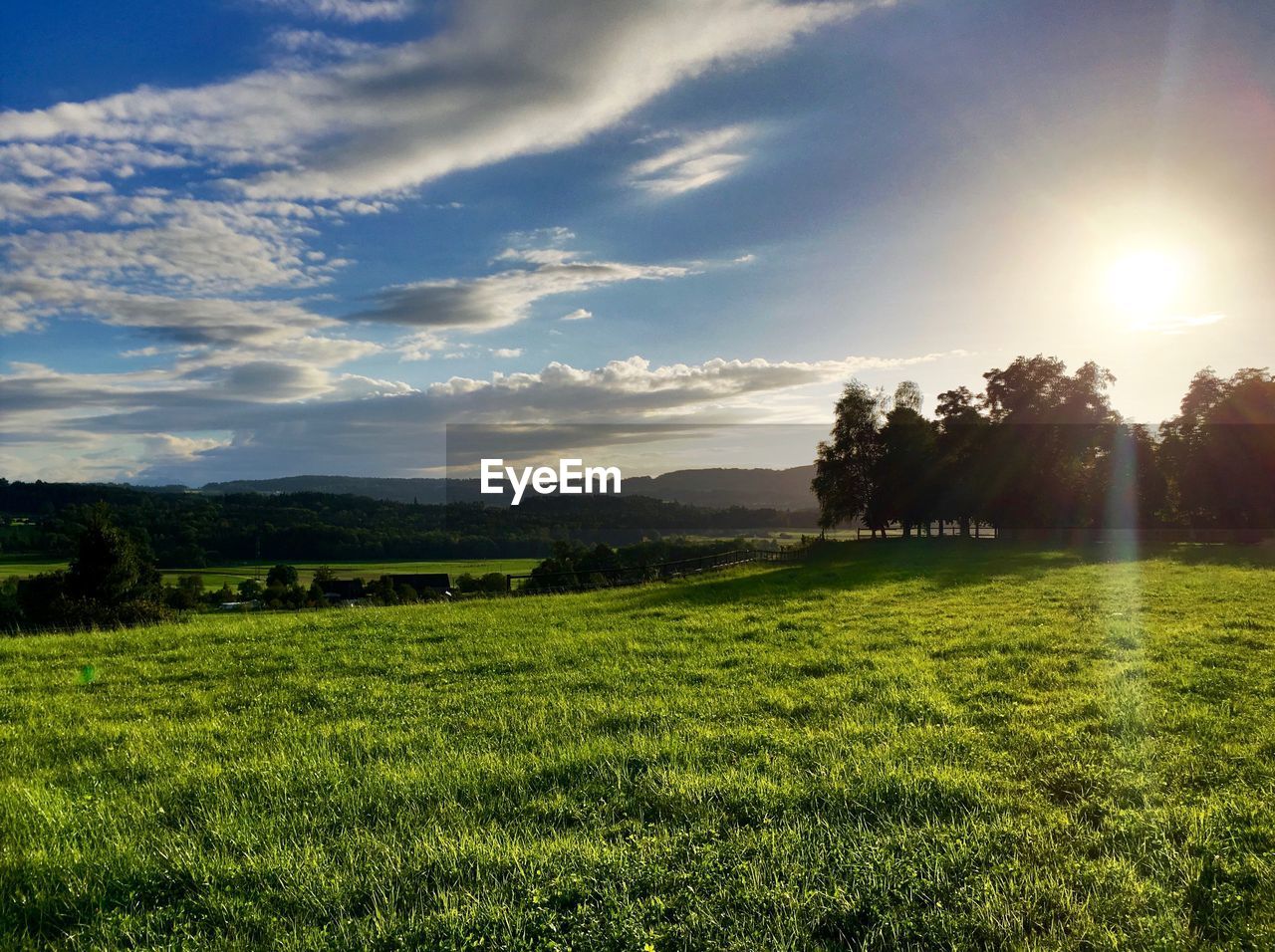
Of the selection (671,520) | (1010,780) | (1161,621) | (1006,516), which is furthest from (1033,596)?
(671,520)

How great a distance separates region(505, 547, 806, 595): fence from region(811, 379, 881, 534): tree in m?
12.3

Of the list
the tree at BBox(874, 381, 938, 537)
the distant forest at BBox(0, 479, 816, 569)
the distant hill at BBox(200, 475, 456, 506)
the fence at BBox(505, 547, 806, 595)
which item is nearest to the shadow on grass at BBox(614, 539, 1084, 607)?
the fence at BBox(505, 547, 806, 595)

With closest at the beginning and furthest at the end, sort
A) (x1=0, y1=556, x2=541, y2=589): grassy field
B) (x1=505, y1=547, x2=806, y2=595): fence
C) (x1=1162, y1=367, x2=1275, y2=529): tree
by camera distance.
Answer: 1. (x1=505, y1=547, x2=806, y2=595): fence
2. (x1=1162, y1=367, x2=1275, y2=529): tree
3. (x1=0, y1=556, x2=541, y2=589): grassy field

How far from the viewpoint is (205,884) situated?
15.2 feet

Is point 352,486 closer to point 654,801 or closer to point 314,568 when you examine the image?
point 314,568

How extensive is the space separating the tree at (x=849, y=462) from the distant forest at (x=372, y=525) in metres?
20.3

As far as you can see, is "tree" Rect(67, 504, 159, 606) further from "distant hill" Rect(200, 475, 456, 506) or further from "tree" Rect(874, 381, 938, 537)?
"distant hill" Rect(200, 475, 456, 506)

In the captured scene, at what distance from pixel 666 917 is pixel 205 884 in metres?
2.98

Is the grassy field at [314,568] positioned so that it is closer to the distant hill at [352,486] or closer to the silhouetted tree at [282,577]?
the silhouetted tree at [282,577]

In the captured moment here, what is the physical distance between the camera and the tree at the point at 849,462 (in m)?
58.3

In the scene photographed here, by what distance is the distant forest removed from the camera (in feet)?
256

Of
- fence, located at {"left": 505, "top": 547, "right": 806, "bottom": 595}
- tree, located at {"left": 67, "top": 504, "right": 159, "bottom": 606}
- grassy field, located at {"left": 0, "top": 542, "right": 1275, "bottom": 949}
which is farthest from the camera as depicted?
fence, located at {"left": 505, "top": 547, "right": 806, "bottom": 595}

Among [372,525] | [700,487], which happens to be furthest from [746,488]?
[372,525]

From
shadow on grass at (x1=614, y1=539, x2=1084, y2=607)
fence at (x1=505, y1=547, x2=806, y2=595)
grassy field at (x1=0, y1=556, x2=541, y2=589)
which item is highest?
shadow on grass at (x1=614, y1=539, x2=1084, y2=607)
